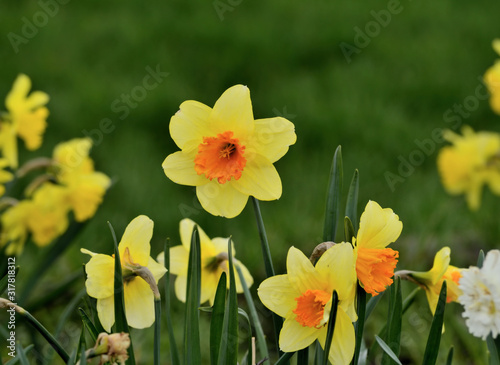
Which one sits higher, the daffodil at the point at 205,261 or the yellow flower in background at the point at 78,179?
the daffodil at the point at 205,261

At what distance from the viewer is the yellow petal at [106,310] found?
0.96m

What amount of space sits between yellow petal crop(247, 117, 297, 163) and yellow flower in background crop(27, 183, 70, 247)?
121 cm

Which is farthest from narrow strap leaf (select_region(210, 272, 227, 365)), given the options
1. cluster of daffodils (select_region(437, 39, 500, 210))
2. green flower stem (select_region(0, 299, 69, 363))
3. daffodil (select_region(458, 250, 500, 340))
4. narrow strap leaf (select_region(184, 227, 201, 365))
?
cluster of daffodils (select_region(437, 39, 500, 210))

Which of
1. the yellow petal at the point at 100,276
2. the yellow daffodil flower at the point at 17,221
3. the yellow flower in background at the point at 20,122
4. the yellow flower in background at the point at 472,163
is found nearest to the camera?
the yellow petal at the point at 100,276

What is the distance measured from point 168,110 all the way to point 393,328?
2.62 meters

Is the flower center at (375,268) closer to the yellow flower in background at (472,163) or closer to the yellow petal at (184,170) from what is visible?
the yellow petal at (184,170)

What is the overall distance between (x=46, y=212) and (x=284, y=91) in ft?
6.16

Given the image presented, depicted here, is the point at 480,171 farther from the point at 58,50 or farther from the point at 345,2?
the point at 58,50

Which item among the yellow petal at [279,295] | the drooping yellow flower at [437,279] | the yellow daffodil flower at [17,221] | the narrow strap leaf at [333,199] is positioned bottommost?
the yellow daffodil flower at [17,221]

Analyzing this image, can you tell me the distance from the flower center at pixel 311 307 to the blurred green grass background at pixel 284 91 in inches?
51.2

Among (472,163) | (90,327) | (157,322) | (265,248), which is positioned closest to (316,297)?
(265,248)

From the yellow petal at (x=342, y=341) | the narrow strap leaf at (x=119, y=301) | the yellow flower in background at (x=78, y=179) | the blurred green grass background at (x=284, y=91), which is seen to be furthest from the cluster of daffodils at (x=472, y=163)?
the narrow strap leaf at (x=119, y=301)

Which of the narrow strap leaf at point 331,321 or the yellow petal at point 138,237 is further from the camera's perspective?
the yellow petal at point 138,237

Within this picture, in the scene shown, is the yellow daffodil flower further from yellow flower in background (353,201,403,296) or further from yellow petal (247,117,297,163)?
yellow flower in background (353,201,403,296)
